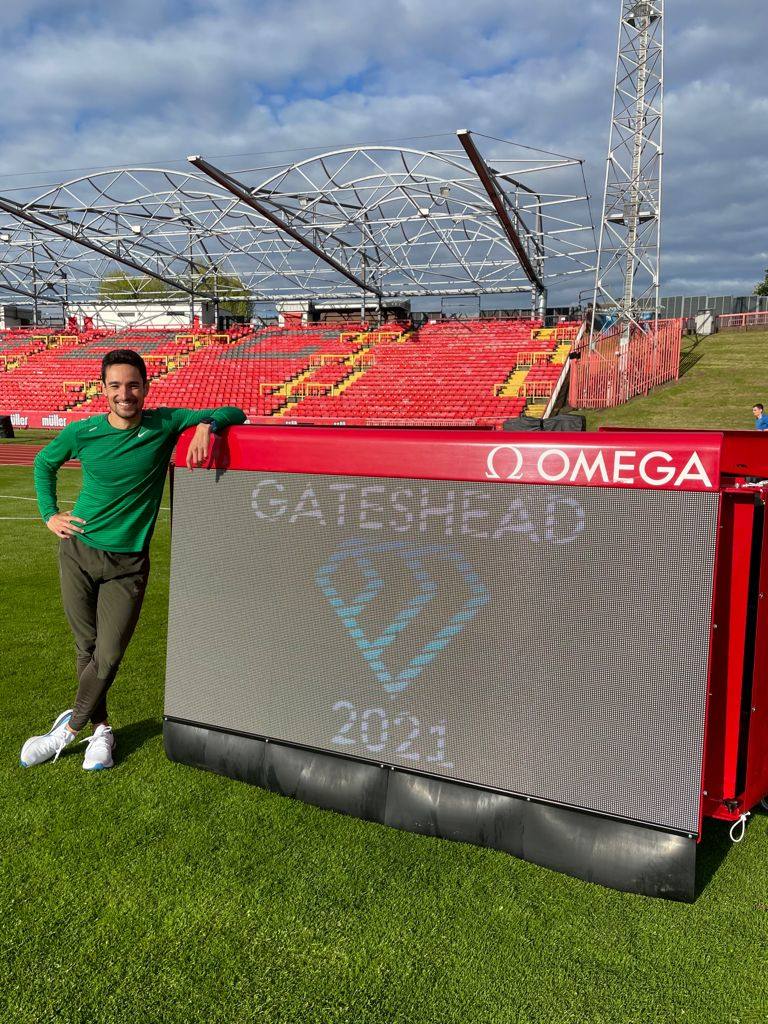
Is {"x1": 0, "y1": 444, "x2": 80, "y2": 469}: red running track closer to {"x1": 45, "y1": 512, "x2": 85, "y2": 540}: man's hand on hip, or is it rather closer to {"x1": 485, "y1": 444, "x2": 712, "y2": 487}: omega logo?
{"x1": 45, "y1": 512, "x2": 85, "y2": 540}: man's hand on hip

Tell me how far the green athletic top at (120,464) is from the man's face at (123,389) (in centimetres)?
9

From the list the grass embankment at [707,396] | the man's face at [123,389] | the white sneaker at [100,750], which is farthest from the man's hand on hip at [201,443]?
the grass embankment at [707,396]

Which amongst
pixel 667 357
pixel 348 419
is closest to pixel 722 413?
pixel 667 357

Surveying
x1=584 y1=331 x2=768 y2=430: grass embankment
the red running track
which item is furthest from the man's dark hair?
x1=584 y1=331 x2=768 y2=430: grass embankment

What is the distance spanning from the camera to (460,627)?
2.68m

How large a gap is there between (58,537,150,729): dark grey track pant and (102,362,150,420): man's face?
64 cm

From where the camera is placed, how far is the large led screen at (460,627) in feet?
7.69

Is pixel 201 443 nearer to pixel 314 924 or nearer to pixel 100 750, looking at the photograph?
pixel 100 750

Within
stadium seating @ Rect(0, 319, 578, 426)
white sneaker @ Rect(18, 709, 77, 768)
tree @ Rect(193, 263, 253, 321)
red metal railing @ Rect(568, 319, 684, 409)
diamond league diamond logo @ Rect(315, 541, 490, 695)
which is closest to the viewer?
diamond league diamond logo @ Rect(315, 541, 490, 695)

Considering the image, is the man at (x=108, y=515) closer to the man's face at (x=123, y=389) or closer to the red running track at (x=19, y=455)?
the man's face at (x=123, y=389)

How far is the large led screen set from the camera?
2344 millimetres

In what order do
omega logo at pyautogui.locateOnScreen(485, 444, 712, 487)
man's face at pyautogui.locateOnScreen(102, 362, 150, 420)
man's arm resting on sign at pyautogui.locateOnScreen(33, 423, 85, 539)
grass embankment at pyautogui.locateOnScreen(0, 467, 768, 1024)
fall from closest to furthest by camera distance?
grass embankment at pyautogui.locateOnScreen(0, 467, 768, 1024)
omega logo at pyautogui.locateOnScreen(485, 444, 712, 487)
man's face at pyautogui.locateOnScreen(102, 362, 150, 420)
man's arm resting on sign at pyautogui.locateOnScreen(33, 423, 85, 539)

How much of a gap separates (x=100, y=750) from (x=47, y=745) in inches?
10.3

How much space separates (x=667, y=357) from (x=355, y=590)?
1071 inches
